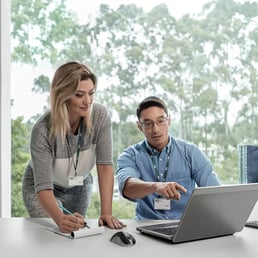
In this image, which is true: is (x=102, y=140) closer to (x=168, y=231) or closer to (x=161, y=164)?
(x=161, y=164)

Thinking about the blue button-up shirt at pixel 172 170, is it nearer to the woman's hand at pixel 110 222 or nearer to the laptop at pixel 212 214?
the woman's hand at pixel 110 222

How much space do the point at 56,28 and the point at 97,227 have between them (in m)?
2.59

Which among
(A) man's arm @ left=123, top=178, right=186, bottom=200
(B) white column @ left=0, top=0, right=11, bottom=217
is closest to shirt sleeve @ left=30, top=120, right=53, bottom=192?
(A) man's arm @ left=123, top=178, right=186, bottom=200

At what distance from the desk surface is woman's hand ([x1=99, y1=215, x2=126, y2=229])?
69 mm

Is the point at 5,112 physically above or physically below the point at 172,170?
above

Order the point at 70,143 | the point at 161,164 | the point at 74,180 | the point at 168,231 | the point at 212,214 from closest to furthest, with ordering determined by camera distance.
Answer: the point at 212,214, the point at 168,231, the point at 70,143, the point at 74,180, the point at 161,164

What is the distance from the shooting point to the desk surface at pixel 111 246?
140 centimetres

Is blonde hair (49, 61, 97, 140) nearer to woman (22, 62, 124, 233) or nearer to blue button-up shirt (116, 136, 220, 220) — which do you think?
woman (22, 62, 124, 233)

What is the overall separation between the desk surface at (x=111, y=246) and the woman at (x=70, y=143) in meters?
0.16

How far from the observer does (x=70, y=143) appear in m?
2.08

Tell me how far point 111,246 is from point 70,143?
0.70 m

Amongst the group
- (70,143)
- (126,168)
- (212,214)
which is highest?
Result: (70,143)

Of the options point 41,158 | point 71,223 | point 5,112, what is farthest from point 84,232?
point 5,112

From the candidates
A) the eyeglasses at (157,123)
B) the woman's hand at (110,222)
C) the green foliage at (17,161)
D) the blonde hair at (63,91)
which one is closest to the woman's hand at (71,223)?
the woman's hand at (110,222)
